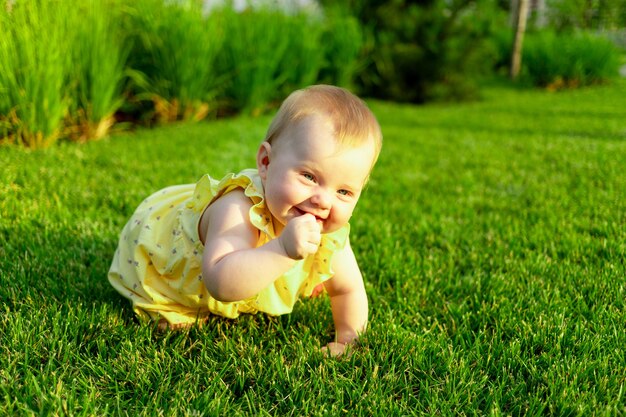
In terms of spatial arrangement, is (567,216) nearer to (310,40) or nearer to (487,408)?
(487,408)

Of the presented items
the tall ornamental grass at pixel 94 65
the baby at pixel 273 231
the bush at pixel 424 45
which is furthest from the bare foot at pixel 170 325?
Result: the bush at pixel 424 45

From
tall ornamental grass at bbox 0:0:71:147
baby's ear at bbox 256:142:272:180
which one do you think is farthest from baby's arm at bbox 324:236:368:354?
tall ornamental grass at bbox 0:0:71:147

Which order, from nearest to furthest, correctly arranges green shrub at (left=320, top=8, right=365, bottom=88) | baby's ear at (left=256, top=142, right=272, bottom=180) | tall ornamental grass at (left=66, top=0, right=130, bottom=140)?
baby's ear at (left=256, top=142, right=272, bottom=180), tall ornamental grass at (left=66, top=0, right=130, bottom=140), green shrub at (left=320, top=8, right=365, bottom=88)

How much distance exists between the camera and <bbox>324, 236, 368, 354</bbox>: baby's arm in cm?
204

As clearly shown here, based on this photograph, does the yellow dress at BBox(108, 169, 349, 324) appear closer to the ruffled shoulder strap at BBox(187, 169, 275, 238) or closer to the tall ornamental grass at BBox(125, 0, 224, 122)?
the ruffled shoulder strap at BBox(187, 169, 275, 238)

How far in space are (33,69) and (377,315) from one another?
3.22 metres

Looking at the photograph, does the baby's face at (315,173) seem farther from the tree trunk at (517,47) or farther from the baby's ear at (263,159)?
the tree trunk at (517,47)

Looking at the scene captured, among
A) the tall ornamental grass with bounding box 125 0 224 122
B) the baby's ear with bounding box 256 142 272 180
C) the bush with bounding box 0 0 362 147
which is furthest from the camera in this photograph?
the tall ornamental grass with bounding box 125 0 224 122

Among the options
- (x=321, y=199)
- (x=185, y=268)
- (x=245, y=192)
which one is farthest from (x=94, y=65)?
(x=321, y=199)

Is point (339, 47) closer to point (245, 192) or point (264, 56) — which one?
point (264, 56)

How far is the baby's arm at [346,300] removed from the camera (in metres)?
2.04

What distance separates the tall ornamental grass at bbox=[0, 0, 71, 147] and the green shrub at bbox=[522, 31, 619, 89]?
10811 mm

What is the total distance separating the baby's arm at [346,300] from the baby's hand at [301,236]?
0.45 meters

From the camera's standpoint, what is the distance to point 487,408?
1.70 metres
